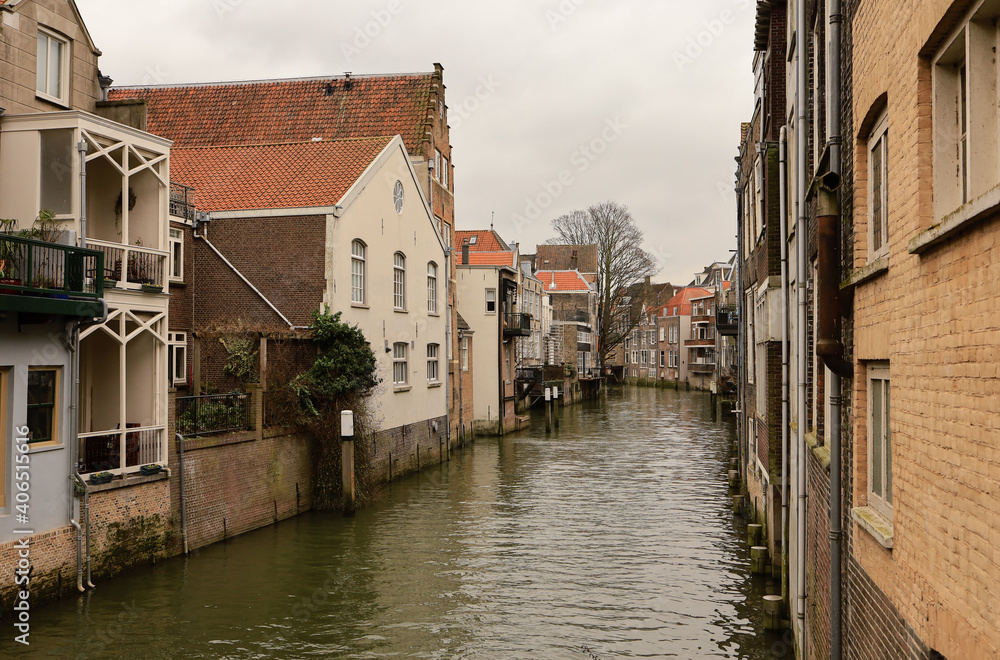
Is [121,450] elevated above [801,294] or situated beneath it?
situated beneath

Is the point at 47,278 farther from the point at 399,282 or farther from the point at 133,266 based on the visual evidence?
the point at 399,282

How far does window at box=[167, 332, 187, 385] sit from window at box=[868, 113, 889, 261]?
58.4 ft

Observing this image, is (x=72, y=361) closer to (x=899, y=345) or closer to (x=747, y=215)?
(x=899, y=345)

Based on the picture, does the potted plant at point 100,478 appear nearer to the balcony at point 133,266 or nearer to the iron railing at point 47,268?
the iron railing at point 47,268

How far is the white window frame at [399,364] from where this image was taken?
27242mm

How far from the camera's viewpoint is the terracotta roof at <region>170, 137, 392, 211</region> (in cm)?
2341

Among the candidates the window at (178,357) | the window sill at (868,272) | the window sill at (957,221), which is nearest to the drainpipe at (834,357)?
the window sill at (868,272)

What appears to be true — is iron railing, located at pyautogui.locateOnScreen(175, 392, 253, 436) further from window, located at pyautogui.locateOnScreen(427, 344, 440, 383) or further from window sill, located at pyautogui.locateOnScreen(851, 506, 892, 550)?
window sill, located at pyautogui.locateOnScreen(851, 506, 892, 550)

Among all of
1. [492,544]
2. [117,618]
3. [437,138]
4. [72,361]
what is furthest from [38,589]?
[437,138]

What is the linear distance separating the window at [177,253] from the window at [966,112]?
1994 cm

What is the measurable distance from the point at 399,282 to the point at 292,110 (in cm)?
1026

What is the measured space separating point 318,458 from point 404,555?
4696mm

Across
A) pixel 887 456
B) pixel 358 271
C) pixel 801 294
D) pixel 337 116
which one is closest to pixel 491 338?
pixel 337 116

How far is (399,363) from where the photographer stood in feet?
91.0
